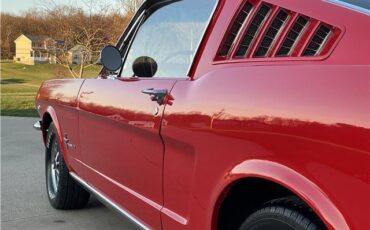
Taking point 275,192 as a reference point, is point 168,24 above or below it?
above

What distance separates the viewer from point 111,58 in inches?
144

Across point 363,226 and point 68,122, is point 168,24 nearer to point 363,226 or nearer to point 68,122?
point 68,122

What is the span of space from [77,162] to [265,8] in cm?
247

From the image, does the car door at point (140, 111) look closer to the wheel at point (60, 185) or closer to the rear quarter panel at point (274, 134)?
the rear quarter panel at point (274, 134)

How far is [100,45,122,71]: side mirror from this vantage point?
3641mm

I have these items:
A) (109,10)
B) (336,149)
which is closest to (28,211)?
(336,149)

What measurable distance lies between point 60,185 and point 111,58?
1763 mm

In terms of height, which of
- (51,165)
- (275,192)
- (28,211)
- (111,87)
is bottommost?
(28,211)

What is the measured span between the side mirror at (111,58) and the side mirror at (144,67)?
0.80 ft

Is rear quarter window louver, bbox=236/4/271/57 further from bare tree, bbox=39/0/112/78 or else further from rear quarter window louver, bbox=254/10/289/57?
bare tree, bbox=39/0/112/78

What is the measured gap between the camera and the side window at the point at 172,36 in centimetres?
290

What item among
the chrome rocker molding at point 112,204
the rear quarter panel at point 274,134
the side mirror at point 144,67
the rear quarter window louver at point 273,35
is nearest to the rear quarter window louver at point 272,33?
the rear quarter window louver at point 273,35

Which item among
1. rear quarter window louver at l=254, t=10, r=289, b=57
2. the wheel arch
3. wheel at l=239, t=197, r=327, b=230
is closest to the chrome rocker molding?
the wheel arch

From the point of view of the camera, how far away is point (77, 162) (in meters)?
4.26
